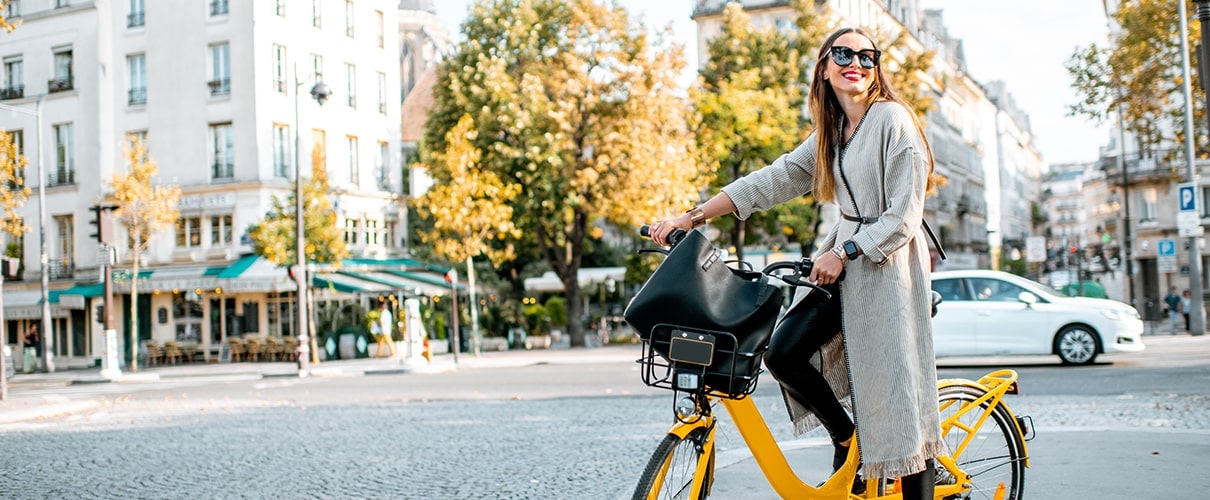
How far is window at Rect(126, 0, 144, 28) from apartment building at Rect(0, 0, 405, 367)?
0.11ft

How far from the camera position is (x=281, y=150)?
38.6 m

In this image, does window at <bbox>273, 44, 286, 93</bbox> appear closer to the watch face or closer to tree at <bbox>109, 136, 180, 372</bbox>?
tree at <bbox>109, 136, 180, 372</bbox>

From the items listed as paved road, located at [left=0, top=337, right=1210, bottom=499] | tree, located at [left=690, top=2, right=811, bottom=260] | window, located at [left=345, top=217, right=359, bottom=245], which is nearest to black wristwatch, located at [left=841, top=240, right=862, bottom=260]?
paved road, located at [left=0, top=337, right=1210, bottom=499]

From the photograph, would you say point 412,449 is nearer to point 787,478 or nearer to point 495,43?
point 787,478

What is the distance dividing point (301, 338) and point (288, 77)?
43.7 ft

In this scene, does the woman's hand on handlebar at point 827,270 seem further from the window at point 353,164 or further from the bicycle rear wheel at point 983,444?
the window at point 353,164

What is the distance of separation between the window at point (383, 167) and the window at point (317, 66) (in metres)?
4.50

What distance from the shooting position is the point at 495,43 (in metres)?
40.0

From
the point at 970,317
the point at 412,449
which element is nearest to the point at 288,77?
the point at 970,317

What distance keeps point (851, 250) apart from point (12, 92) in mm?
45663

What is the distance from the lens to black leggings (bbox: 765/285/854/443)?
412 cm

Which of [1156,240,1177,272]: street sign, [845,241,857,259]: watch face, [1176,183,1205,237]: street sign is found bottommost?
[845,241,857,259]: watch face

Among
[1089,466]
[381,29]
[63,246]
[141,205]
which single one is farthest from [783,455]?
[63,246]

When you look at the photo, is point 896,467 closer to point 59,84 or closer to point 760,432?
point 760,432
